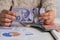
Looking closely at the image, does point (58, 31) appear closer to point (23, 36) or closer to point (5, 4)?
point (23, 36)

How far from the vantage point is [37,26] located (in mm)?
875

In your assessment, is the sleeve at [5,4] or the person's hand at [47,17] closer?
the person's hand at [47,17]

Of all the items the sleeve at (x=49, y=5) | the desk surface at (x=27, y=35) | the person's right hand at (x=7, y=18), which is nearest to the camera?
the desk surface at (x=27, y=35)

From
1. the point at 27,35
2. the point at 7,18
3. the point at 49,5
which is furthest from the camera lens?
the point at 49,5

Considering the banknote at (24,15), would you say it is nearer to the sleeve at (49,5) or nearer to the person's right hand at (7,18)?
the person's right hand at (7,18)

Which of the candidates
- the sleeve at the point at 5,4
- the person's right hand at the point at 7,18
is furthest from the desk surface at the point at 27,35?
the sleeve at the point at 5,4

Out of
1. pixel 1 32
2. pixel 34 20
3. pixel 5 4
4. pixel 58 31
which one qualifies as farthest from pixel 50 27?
pixel 5 4

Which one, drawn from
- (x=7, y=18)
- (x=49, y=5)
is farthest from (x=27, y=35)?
(x=49, y=5)

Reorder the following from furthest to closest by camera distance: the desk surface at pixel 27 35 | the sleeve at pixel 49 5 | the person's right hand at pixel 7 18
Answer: the sleeve at pixel 49 5
the person's right hand at pixel 7 18
the desk surface at pixel 27 35

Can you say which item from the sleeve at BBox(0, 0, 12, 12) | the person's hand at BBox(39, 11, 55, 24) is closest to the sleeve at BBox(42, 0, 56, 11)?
the person's hand at BBox(39, 11, 55, 24)

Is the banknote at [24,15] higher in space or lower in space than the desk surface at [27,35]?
higher

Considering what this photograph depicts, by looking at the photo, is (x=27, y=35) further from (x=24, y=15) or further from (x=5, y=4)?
(x=5, y=4)

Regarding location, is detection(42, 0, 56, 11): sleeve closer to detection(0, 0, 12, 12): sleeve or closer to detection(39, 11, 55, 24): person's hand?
detection(39, 11, 55, 24): person's hand

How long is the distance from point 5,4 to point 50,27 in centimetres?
42
